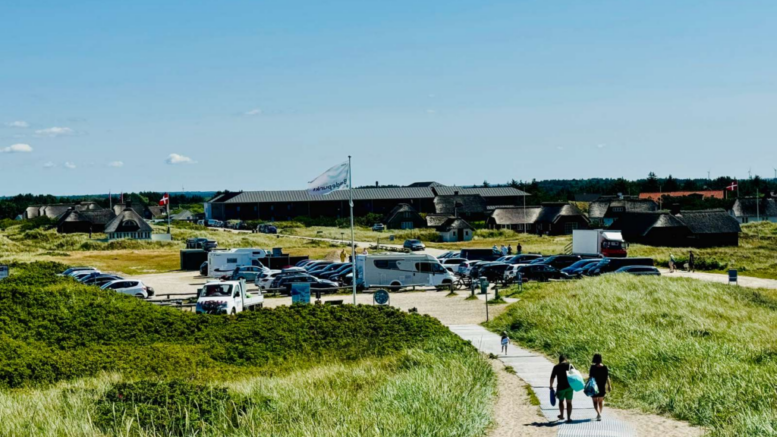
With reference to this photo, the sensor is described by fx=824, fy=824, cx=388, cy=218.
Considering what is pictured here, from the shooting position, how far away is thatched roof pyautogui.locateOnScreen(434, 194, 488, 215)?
128 m

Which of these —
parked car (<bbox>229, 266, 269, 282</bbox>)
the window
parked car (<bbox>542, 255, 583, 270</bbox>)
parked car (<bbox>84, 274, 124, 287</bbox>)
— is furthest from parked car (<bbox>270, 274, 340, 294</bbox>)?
parked car (<bbox>542, 255, 583, 270</bbox>)

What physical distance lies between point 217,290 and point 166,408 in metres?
17.7

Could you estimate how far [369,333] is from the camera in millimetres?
27859

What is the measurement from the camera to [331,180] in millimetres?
36906

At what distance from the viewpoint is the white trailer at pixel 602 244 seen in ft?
→ 197

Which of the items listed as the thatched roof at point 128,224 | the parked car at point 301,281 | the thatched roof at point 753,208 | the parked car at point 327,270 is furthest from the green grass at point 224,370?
the thatched roof at point 753,208

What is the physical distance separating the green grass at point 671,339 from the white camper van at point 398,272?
6543mm

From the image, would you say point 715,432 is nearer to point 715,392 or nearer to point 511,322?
point 715,392

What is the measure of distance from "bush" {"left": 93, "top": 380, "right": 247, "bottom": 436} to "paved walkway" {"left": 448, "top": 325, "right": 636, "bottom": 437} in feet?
22.5

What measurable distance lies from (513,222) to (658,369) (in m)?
82.5

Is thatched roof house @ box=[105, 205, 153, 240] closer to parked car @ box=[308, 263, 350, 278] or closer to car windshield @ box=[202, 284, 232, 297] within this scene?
parked car @ box=[308, 263, 350, 278]

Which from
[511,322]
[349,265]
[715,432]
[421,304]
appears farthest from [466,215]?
[715,432]

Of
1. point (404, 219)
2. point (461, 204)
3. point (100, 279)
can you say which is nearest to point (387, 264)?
point (100, 279)

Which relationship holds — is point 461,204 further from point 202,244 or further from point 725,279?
point 725,279
